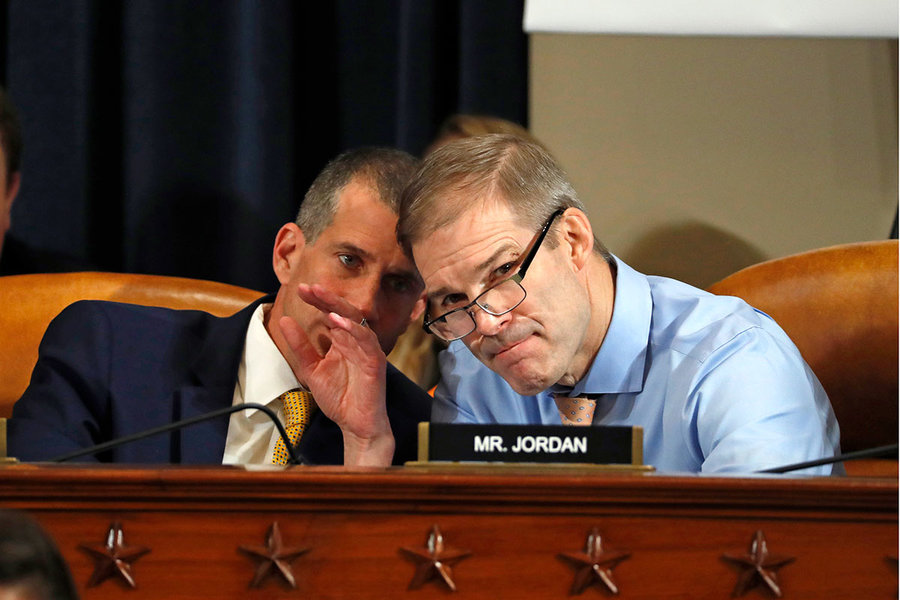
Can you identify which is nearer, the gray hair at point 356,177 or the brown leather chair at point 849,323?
the brown leather chair at point 849,323

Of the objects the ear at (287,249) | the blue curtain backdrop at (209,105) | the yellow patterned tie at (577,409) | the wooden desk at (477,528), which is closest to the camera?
the wooden desk at (477,528)

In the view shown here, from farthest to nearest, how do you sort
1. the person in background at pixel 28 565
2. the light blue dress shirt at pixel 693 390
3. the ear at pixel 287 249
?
the ear at pixel 287 249
the light blue dress shirt at pixel 693 390
the person in background at pixel 28 565

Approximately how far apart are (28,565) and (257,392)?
104 cm

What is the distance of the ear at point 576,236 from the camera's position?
1.30 m

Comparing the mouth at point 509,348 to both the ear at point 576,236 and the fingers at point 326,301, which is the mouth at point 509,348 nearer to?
the ear at point 576,236

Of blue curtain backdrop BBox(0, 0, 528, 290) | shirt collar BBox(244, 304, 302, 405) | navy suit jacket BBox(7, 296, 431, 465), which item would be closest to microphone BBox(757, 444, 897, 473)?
navy suit jacket BBox(7, 296, 431, 465)

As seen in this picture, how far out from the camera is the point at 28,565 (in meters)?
0.47

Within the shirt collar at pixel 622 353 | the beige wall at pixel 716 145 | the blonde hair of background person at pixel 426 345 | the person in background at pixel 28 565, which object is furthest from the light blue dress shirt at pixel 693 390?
the person in background at pixel 28 565

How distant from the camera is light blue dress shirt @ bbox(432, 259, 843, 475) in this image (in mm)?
1109

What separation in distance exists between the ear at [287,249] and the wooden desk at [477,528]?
97 centimetres

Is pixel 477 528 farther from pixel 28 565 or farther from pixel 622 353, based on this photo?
pixel 622 353

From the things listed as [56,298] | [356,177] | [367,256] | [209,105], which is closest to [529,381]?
[367,256]

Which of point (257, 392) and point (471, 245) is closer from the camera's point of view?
point (471, 245)

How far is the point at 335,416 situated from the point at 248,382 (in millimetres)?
170
